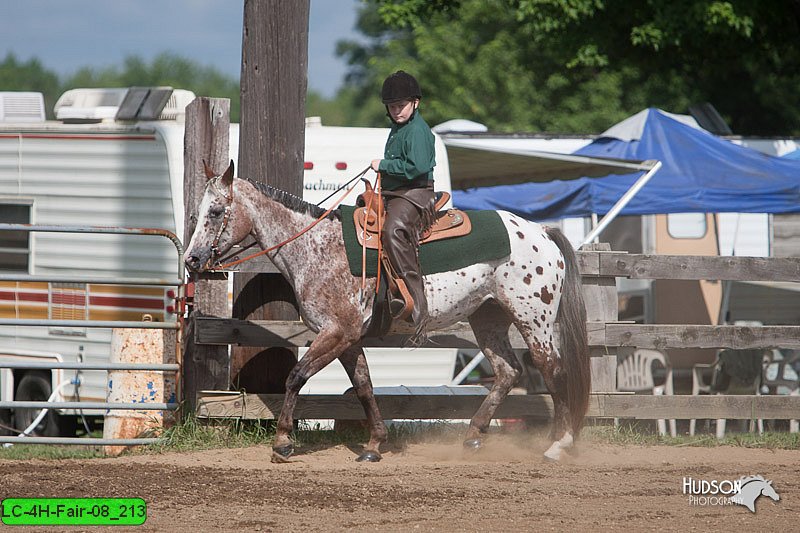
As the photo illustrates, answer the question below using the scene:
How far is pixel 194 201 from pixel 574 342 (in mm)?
2998

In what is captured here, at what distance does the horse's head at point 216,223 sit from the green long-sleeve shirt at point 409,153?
3.38 feet

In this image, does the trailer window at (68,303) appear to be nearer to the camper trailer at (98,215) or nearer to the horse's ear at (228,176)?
the camper trailer at (98,215)

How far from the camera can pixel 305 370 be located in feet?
22.9

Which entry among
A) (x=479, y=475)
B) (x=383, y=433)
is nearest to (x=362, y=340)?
(x=383, y=433)

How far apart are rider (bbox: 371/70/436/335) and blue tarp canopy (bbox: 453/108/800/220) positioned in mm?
5170

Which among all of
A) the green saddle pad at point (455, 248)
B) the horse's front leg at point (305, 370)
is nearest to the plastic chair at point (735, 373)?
the green saddle pad at point (455, 248)

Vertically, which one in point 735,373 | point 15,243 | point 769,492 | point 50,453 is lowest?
point 50,453

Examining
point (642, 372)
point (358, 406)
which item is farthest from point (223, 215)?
point (642, 372)

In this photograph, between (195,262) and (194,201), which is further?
(194,201)

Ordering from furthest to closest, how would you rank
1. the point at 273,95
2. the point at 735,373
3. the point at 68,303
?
the point at 735,373, the point at 68,303, the point at 273,95

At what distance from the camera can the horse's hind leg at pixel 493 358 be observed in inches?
298

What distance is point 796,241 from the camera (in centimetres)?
1534

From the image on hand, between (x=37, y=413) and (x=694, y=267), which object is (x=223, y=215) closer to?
(x=694, y=267)

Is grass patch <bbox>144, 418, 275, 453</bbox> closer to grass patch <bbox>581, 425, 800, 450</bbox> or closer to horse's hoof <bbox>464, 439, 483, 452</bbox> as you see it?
horse's hoof <bbox>464, 439, 483, 452</bbox>
